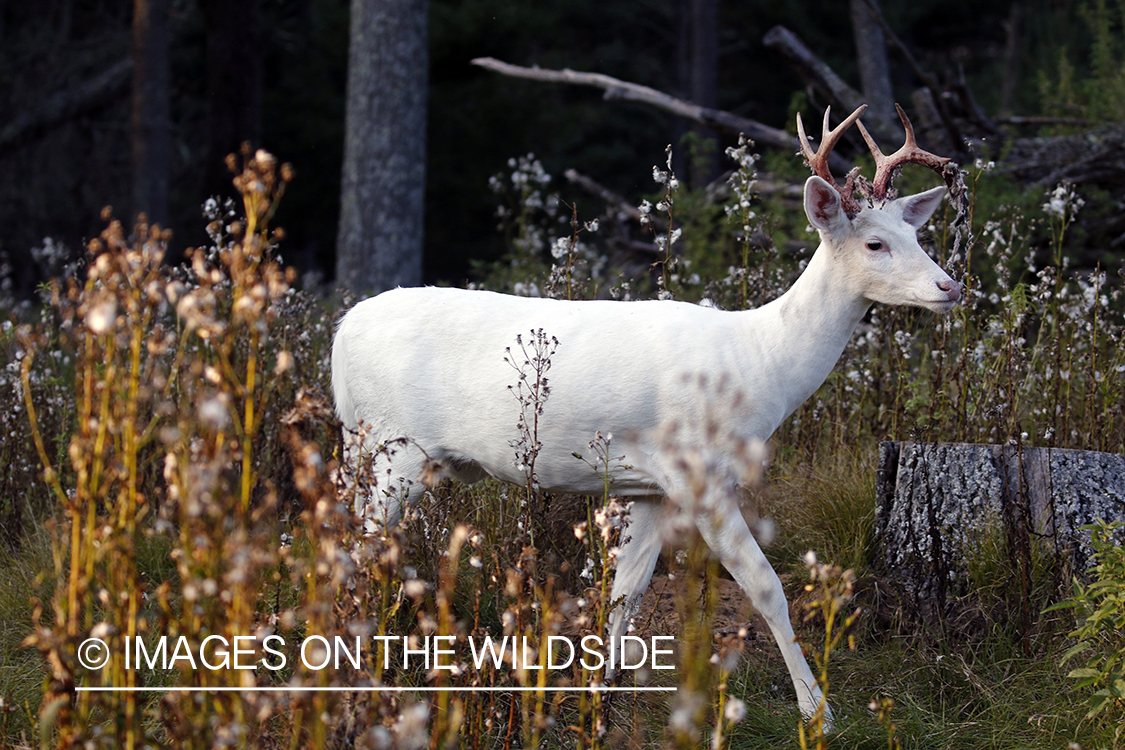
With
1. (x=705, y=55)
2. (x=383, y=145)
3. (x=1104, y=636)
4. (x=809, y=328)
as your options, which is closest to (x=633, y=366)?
(x=809, y=328)

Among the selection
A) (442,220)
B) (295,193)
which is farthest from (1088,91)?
(295,193)

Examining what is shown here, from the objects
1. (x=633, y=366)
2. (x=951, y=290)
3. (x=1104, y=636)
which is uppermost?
(x=951, y=290)

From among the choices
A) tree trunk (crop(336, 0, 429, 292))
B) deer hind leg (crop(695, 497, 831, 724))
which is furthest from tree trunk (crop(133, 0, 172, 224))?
deer hind leg (crop(695, 497, 831, 724))

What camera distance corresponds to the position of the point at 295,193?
58.0 feet

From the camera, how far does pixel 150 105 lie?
42.7 ft

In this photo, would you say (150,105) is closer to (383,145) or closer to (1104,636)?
(383,145)

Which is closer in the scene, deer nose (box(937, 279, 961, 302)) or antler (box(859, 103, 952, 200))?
deer nose (box(937, 279, 961, 302))

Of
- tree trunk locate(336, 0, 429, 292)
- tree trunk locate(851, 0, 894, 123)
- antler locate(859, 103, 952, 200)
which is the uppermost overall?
tree trunk locate(851, 0, 894, 123)

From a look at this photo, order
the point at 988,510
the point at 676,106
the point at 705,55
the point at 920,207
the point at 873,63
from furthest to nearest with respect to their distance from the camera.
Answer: the point at 705,55 < the point at 873,63 < the point at 676,106 < the point at 988,510 < the point at 920,207

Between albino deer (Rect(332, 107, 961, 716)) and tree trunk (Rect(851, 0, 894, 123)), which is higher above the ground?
tree trunk (Rect(851, 0, 894, 123))

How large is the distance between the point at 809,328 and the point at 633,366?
60 cm

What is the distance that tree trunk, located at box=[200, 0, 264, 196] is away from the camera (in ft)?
43.0

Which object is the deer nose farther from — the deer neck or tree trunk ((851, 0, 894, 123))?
tree trunk ((851, 0, 894, 123))

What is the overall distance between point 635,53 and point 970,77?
7.71 metres
